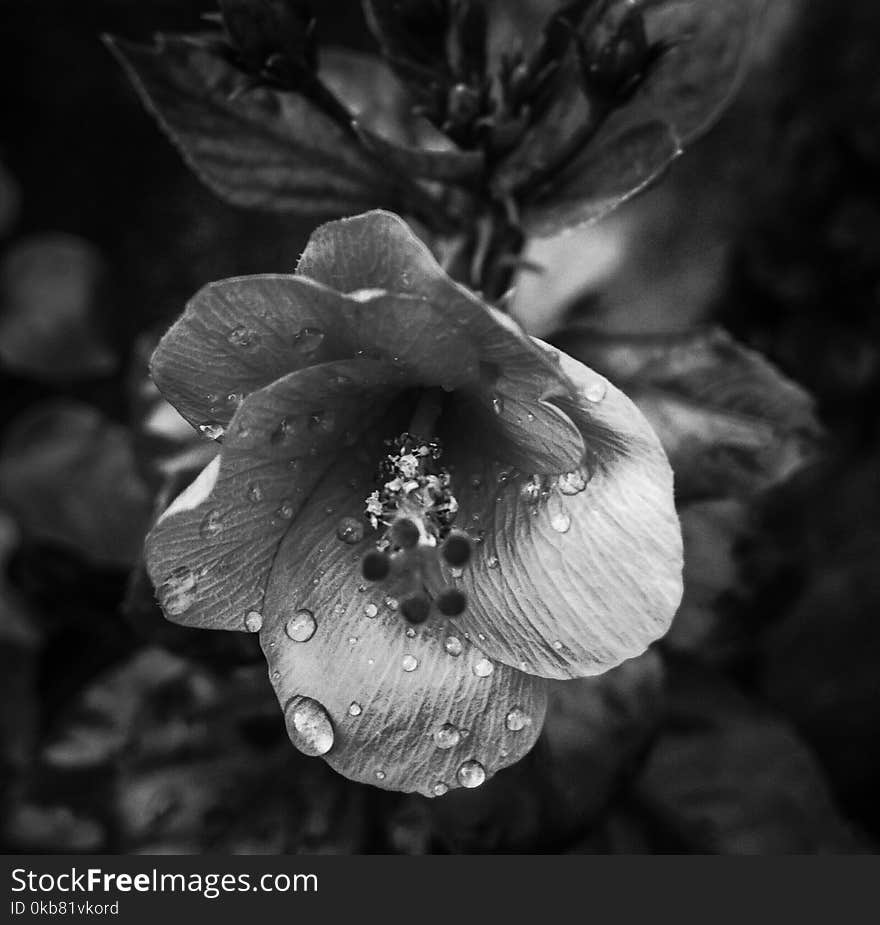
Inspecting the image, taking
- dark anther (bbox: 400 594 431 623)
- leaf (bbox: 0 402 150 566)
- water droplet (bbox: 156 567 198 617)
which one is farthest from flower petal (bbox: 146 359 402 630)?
leaf (bbox: 0 402 150 566)

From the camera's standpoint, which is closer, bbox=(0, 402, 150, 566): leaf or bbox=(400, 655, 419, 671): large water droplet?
bbox=(400, 655, 419, 671): large water droplet

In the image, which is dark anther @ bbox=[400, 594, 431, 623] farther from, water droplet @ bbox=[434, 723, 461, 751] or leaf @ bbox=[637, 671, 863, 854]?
leaf @ bbox=[637, 671, 863, 854]

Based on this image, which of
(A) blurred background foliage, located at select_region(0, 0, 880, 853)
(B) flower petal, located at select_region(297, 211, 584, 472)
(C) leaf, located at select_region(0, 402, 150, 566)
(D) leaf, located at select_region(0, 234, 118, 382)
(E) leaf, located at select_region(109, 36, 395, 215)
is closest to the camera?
(B) flower petal, located at select_region(297, 211, 584, 472)

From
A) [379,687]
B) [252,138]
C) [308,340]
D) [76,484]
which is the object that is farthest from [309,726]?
[76,484]

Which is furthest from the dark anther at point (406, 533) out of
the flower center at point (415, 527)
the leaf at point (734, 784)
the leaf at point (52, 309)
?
the leaf at point (52, 309)

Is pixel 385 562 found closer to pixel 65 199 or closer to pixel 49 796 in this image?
pixel 49 796

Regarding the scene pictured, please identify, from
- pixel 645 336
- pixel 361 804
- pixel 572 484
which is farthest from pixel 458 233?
pixel 361 804
